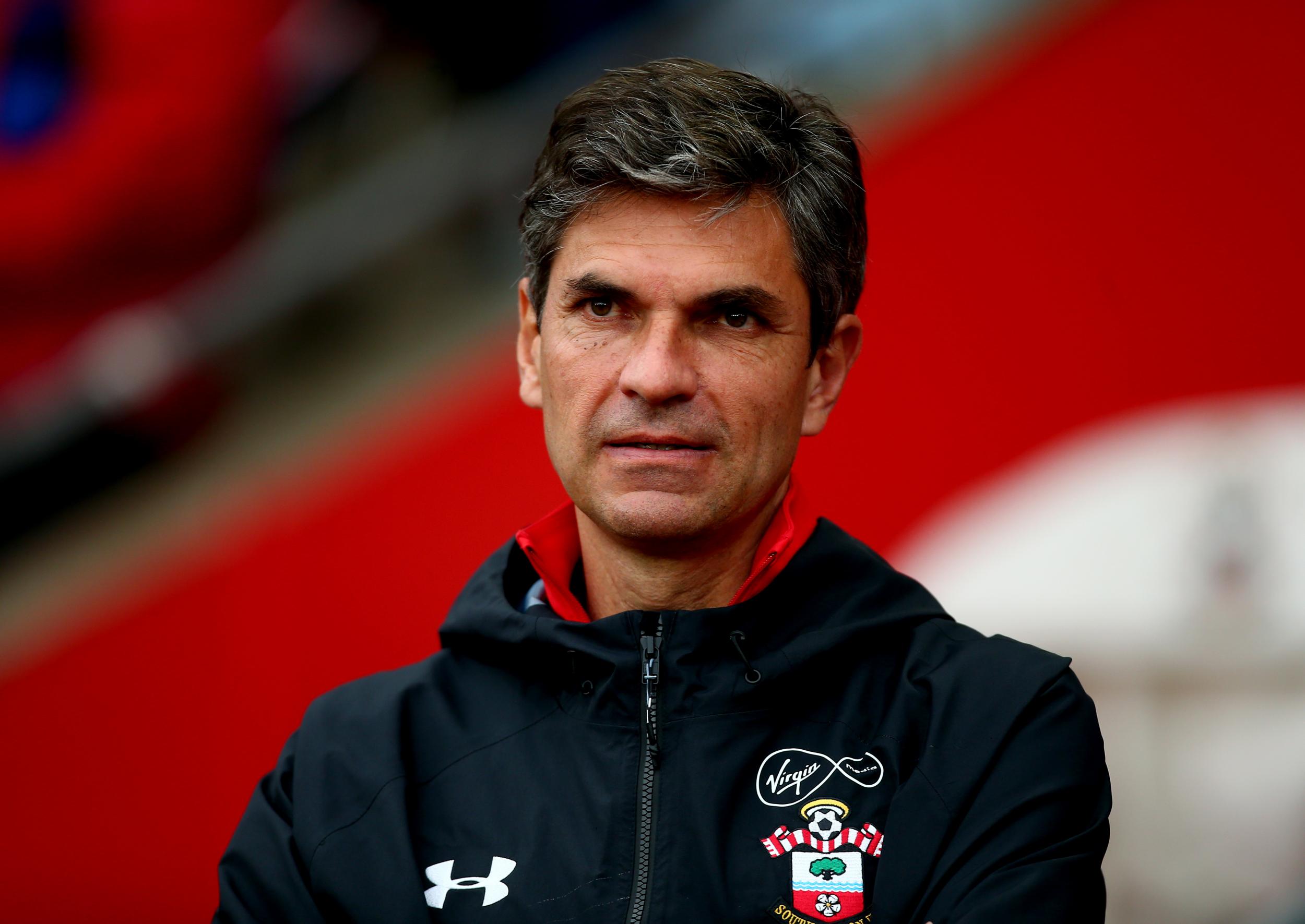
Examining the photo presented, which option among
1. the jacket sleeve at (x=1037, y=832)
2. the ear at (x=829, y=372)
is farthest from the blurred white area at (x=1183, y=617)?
the jacket sleeve at (x=1037, y=832)

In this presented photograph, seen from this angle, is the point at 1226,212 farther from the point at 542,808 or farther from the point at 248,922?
the point at 248,922

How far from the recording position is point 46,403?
369cm

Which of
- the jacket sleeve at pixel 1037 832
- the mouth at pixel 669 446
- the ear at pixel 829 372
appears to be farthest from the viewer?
the ear at pixel 829 372

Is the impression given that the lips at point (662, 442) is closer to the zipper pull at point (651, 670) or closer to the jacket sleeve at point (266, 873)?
the zipper pull at point (651, 670)

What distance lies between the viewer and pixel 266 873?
1.41m

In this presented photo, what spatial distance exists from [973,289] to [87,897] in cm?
251

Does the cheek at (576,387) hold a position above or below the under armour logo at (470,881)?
above

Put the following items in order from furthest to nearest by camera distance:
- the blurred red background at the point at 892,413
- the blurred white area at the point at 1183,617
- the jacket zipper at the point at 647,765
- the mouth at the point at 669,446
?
the blurred red background at the point at 892,413
the blurred white area at the point at 1183,617
the mouth at the point at 669,446
the jacket zipper at the point at 647,765

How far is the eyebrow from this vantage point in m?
1.46

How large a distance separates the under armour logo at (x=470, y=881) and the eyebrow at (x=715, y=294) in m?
0.58

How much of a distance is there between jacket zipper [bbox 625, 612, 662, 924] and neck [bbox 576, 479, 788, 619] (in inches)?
4.7

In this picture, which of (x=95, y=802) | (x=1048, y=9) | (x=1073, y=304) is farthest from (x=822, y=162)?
(x=95, y=802)

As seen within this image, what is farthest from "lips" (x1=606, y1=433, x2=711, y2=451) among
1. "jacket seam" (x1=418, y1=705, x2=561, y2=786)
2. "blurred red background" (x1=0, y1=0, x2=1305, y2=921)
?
"blurred red background" (x1=0, y1=0, x2=1305, y2=921)

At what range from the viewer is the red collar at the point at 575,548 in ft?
4.96
